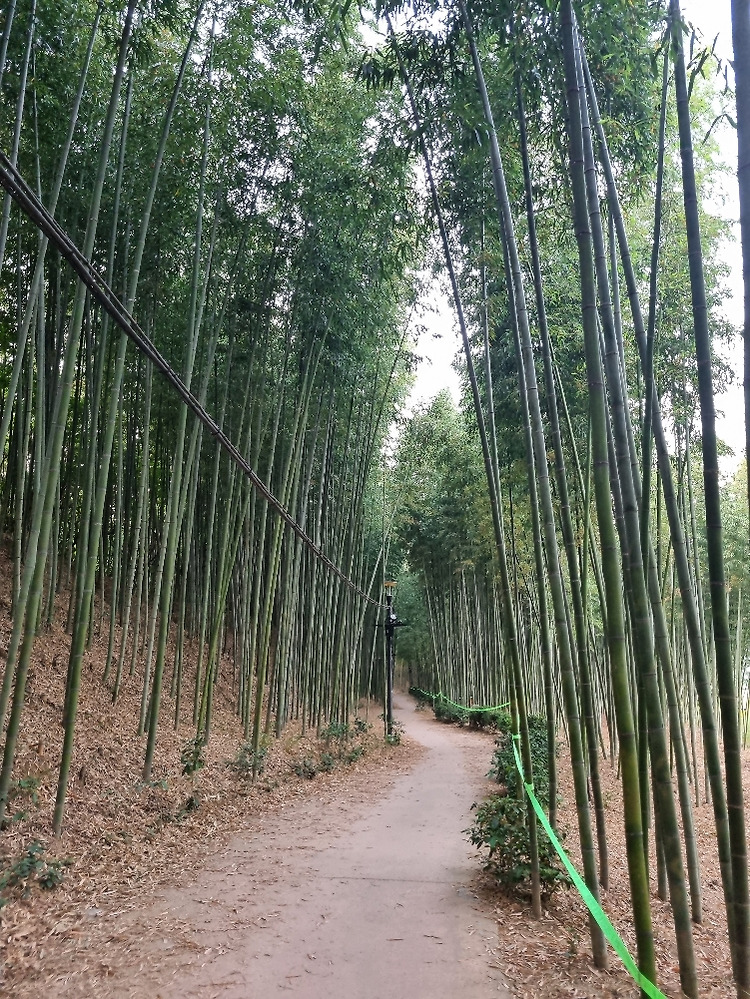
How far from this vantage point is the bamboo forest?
1829mm

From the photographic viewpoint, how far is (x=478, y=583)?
11.2 metres

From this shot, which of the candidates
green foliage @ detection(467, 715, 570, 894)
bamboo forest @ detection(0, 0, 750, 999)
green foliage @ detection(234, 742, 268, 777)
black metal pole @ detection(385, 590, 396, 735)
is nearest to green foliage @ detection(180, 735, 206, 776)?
bamboo forest @ detection(0, 0, 750, 999)

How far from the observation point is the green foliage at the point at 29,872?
2447 millimetres

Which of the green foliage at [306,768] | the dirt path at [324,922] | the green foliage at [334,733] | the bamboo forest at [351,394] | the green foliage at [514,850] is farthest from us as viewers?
the green foliage at [334,733]

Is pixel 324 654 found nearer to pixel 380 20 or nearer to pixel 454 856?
pixel 454 856

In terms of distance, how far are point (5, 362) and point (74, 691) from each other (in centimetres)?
410

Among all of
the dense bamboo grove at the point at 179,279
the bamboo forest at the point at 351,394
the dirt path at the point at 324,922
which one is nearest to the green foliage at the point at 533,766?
the bamboo forest at the point at 351,394

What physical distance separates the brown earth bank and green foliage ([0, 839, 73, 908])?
0.01m

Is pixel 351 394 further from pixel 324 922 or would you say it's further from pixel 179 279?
pixel 324 922

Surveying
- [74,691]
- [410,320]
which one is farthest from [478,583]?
[74,691]

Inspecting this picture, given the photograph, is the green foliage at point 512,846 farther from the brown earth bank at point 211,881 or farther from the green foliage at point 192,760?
the green foliage at point 192,760

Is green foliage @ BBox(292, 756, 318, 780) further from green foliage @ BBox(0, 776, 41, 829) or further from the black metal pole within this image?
the black metal pole

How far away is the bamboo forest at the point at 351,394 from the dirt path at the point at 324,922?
6cm

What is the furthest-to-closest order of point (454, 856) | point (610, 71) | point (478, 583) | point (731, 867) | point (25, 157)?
point (478, 583) < point (25, 157) < point (454, 856) < point (610, 71) < point (731, 867)
